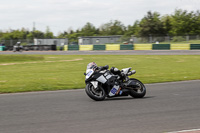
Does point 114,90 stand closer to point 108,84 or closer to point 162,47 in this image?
point 108,84

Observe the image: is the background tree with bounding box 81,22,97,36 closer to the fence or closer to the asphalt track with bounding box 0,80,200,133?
the fence

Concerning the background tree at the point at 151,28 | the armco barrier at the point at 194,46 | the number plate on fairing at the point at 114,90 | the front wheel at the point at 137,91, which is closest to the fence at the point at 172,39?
the armco barrier at the point at 194,46

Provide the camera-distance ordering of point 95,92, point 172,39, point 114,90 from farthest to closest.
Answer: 1. point 172,39
2. point 114,90
3. point 95,92

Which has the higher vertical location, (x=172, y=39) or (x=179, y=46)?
(x=172, y=39)

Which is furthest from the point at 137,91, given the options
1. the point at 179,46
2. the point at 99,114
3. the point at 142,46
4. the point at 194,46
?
the point at 142,46

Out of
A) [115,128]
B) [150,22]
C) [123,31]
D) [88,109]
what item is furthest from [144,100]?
[123,31]

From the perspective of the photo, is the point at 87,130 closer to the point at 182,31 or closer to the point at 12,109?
the point at 12,109

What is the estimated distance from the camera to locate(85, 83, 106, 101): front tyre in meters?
8.45

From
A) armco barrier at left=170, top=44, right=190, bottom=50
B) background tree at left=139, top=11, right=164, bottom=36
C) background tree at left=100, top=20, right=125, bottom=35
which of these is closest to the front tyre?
armco barrier at left=170, top=44, right=190, bottom=50

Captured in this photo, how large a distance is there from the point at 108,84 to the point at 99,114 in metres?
2.03

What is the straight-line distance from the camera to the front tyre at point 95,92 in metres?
8.45

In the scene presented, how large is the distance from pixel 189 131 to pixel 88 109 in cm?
271

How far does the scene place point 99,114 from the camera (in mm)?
6793

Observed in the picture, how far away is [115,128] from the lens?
220 inches
